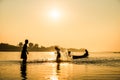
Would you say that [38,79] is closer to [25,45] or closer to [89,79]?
[89,79]

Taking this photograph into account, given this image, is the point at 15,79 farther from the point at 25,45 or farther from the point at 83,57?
the point at 83,57

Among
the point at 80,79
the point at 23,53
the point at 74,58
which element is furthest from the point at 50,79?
the point at 74,58

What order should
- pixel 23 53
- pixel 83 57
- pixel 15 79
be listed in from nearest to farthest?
pixel 15 79 → pixel 23 53 → pixel 83 57

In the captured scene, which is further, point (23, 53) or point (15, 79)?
point (23, 53)

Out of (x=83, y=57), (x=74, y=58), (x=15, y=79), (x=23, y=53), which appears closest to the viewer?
(x=15, y=79)

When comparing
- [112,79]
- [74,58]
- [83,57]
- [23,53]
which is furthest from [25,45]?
[83,57]

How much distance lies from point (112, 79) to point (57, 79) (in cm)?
346

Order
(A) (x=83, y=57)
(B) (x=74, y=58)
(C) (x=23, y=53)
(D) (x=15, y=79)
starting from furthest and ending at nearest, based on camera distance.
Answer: (A) (x=83, y=57), (B) (x=74, y=58), (C) (x=23, y=53), (D) (x=15, y=79)

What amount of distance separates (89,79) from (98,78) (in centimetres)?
81

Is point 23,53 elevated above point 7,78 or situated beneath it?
elevated above

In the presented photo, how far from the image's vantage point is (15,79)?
1731 centimetres

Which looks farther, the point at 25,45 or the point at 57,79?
the point at 25,45

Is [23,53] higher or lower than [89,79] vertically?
higher

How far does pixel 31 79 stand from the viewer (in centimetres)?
1752
